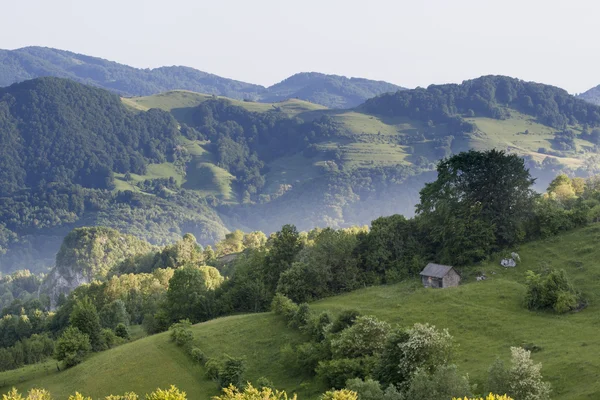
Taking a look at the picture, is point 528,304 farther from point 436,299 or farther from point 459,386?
point 459,386

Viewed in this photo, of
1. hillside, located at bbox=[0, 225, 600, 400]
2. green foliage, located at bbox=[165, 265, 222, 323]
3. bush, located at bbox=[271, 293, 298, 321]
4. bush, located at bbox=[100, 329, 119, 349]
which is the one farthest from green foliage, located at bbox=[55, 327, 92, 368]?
bush, located at bbox=[271, 293, 298, 321]

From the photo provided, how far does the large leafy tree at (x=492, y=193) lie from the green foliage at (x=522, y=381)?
153 feet

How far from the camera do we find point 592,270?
77.2 m

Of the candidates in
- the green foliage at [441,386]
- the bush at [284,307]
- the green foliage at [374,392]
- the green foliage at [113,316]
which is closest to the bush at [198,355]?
the bush at [284,307]

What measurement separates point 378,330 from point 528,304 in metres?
19.8

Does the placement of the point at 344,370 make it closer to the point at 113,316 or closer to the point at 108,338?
the point at 108,338

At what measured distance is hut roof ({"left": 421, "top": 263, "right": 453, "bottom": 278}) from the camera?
3295 inches

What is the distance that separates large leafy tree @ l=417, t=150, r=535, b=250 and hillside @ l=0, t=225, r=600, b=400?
14.7ft

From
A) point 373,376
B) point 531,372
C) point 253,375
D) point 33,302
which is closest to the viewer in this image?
point 531,372

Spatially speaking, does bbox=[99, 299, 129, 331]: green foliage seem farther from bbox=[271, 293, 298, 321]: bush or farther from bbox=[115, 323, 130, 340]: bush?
bbox=[271, 293, 298, 321]: bush

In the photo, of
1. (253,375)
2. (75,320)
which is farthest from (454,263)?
(75,320)

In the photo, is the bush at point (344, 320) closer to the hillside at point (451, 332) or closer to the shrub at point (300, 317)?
the hillside at point (451, 332)

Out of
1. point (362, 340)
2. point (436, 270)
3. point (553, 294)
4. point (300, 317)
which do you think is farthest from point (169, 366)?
point (553, 294)

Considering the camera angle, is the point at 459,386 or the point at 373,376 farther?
the point at 373,376
